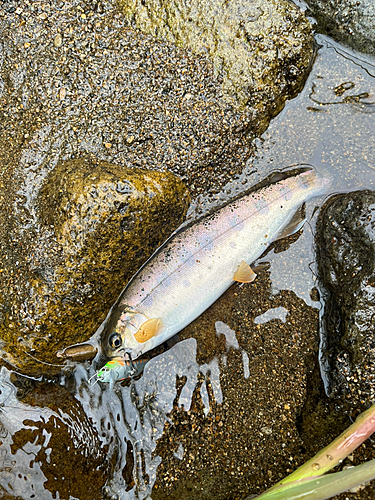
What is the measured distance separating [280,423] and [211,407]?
1.99 ft

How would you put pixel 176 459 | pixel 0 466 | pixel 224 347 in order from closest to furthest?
1. pixel 0 466
2. pixel 176 459
3. pixel 224 347

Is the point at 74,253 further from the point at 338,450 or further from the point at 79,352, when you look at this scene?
the point at 338,450

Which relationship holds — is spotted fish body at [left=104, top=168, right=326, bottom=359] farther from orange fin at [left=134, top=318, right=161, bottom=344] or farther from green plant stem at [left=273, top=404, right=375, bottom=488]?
green plant stem at [left=273, top=404, right=375, bottom=488]

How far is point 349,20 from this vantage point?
3479mm

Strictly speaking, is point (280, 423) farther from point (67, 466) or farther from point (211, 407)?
point (67, 466)

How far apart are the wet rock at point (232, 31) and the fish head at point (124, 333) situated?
2084 mm

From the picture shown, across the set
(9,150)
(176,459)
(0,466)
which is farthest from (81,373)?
(9,150)

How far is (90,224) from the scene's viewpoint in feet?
9.56

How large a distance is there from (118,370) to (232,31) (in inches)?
124

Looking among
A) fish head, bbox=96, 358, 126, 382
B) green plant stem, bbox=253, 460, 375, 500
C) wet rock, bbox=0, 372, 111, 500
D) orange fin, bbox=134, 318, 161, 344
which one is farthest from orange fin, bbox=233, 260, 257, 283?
wet rock, bbox=0, 372, 111, 500

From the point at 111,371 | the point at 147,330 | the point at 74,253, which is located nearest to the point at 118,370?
the point at 111,371

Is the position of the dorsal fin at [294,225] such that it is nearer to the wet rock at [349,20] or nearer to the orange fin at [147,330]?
the orange fin at [147,330]

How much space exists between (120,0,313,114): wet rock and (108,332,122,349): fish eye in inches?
90.0

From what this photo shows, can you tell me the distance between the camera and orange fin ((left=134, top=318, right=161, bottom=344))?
3.15 meters
